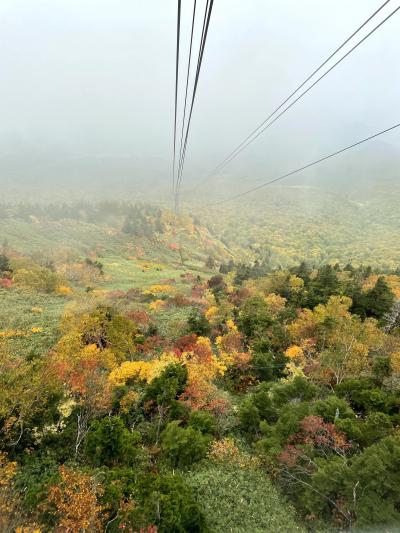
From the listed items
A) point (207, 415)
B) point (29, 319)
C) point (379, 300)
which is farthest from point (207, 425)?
point (29, 319)

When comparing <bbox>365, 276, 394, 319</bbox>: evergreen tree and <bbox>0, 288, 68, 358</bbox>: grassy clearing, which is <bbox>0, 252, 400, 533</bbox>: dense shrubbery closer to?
<bbox>365, 276, 394, 319</bbox>: evergreen tree

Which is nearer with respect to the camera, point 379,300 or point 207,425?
point 207,425

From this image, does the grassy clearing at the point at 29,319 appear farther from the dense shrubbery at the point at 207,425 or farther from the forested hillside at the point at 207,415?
the dense shrubbery at the point at 207,425

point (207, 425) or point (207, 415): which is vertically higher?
point (207, 415)

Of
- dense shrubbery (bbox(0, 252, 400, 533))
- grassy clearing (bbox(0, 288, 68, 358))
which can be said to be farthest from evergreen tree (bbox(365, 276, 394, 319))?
grassy clearing (bbox(0, 288, 68, 358))

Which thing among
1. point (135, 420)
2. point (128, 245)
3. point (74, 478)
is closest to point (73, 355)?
point (135, 420)

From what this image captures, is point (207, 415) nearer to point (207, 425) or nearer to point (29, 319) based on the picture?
point (207, 425)

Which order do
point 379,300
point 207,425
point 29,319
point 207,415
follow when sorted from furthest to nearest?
point 29,319 < point 379,300 < point 207,415 < point 207,425

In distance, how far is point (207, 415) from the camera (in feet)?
98.3

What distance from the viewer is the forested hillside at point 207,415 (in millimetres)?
18047

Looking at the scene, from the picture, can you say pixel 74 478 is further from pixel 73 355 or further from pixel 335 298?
pixel 335 298

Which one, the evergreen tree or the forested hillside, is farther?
the evergreen tree

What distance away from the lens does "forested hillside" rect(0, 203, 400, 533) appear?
59.2 ft

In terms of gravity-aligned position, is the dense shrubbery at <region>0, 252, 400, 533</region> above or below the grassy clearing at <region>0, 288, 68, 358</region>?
above
